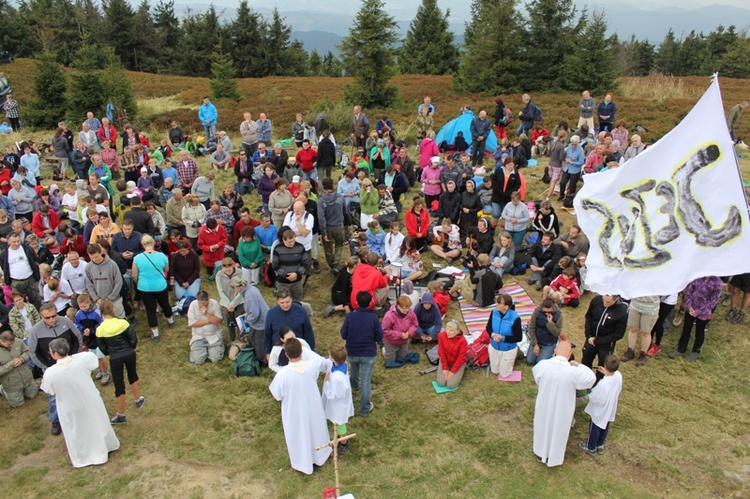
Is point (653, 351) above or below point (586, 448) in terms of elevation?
above

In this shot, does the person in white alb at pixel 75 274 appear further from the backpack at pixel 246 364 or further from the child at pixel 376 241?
the child at pixel 376 241

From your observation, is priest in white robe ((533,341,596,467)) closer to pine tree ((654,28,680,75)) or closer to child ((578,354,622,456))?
child ((578,354,622,456))

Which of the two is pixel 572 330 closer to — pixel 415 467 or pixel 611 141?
pixel 415 467

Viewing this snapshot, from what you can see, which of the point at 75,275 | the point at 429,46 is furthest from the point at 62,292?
the point at 429,46

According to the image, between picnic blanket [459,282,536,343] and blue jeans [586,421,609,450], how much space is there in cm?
279

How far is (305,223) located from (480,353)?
4234mm

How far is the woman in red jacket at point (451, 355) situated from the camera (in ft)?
26.2

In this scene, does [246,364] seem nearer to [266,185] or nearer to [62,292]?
[62,292]

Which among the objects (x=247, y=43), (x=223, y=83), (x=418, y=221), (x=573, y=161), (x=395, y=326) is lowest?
(x=395, y=326)

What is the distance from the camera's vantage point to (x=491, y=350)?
832cm

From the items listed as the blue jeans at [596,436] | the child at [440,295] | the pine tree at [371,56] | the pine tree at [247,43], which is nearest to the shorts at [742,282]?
the blue jeans at [596,436]

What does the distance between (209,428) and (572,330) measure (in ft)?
19.9

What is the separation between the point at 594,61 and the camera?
2633 centimetres

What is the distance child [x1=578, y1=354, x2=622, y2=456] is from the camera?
6425mm
